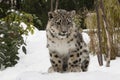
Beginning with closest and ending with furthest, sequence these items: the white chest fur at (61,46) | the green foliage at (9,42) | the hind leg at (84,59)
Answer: the white chest fur at (61,46), the hind leg at (84,59), the green foliage at (9,42)

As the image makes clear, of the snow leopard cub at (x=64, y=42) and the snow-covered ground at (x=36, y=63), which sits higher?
the snow leopard cub at (x=64, y=42)

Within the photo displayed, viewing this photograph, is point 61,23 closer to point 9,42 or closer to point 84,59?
point 84,59

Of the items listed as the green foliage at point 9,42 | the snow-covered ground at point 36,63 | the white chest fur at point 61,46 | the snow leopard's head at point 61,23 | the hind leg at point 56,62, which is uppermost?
the snow leopard's head at point 61,23

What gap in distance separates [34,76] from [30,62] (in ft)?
12.8

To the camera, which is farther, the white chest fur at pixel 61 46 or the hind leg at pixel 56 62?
the hind leg at pixel 56 62

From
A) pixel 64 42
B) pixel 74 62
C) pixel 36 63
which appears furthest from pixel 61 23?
pixel 36 63

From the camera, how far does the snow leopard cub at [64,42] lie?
524 cm

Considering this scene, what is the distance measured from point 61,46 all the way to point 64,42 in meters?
0.06

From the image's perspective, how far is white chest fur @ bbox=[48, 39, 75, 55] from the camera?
541cm

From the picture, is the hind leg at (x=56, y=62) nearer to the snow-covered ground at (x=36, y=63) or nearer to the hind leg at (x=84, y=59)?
the snow-covered ground at (x=36, y=63)

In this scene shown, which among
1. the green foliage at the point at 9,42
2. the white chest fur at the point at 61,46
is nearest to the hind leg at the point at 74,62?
the white chest fur at the point at 61,46

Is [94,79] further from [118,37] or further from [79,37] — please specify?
[118,37]

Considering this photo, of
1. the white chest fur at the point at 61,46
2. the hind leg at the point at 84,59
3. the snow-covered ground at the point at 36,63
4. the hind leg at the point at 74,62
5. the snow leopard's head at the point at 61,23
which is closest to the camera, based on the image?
the snow leopard's head at the point at 61,23

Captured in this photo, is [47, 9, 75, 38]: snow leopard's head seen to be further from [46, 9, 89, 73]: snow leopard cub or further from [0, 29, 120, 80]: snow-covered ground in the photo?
[0, 29, 120, 80]: snow-covered ground
